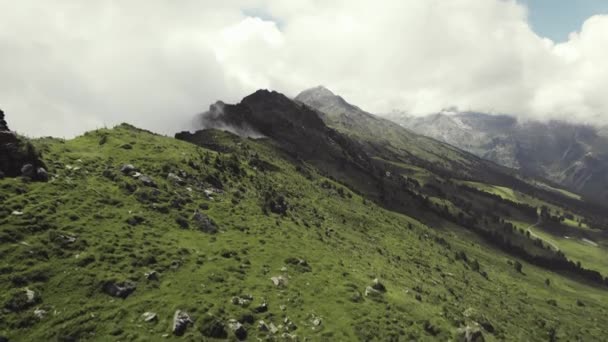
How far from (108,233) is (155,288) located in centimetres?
1253

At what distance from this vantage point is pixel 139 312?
4122 centimetres

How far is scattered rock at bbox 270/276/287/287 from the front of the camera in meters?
54.0

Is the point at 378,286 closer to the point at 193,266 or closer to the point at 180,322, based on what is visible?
the point at 193,266

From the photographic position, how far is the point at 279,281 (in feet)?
180

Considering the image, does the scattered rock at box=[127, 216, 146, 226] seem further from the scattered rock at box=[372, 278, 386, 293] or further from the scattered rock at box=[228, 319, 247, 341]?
the scattered rock at box=[372, 278, 386, 293]

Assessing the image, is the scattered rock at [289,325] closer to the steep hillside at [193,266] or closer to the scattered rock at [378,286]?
the steep hillside at [193,266]

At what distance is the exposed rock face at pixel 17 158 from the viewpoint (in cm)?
5531

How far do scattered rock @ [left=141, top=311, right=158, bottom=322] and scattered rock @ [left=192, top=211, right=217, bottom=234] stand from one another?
23.9m

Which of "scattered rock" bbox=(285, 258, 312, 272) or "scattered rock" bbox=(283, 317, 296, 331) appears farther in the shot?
"scattered rock" bbox=(285, 258, 312, 272)

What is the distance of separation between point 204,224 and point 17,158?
96.1ft

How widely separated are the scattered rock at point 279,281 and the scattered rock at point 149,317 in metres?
17.5

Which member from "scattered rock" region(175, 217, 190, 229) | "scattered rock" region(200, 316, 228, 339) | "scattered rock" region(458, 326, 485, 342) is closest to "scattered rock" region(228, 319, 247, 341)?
"scattered rock" region(200, 316, 228, 339)

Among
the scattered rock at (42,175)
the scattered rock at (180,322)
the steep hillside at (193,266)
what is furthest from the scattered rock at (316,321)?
the scattered rock at (42,175)

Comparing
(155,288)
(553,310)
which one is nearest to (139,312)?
(155,288)
